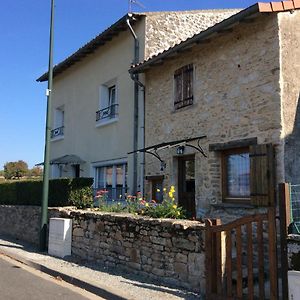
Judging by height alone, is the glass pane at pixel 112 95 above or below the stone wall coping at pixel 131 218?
above

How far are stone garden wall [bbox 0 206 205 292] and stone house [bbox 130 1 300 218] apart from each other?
8.20 feet

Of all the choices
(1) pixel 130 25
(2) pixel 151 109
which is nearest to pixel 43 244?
(2) pixel 151 109

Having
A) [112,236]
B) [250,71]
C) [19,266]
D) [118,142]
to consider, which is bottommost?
[19,266]

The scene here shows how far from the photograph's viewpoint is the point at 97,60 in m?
16.3

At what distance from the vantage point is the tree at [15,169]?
134 ft

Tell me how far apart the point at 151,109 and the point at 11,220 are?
6141mm

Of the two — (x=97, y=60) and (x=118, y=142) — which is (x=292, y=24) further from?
(x=97, y=60)

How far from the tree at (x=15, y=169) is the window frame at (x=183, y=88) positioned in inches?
1229

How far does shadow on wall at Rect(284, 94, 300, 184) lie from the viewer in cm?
825

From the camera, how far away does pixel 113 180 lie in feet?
48.9

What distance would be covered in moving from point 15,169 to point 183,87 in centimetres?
3487

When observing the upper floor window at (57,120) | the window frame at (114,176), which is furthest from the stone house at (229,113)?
the upper floor window at (57,120)

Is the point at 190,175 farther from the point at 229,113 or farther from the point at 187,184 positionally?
the point at 229,113

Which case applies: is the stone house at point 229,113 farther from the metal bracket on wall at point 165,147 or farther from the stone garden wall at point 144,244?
the stone garden wall at point 144,244
